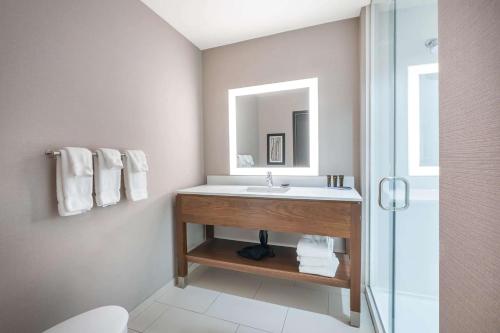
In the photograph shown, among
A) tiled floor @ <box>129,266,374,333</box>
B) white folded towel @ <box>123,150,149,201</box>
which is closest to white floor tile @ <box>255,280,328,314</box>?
tiled floor @ <box>129,266,374,333</box>

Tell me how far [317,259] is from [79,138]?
5.65 ft

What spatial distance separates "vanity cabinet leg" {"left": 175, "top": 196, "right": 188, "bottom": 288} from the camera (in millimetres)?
1808

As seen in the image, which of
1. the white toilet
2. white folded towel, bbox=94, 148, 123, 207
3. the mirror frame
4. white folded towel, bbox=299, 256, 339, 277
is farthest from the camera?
the mirror frame

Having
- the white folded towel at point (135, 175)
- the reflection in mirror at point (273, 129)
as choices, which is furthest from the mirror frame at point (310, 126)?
the white folded towel at point (135, 175)

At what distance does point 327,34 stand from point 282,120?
Result: 0.86 metres

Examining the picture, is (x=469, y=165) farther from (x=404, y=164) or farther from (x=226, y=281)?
(x=226, y=281)

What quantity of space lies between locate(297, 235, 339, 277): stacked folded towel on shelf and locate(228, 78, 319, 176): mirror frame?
712 millimetres

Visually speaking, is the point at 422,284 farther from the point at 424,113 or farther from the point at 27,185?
the point at 27,185

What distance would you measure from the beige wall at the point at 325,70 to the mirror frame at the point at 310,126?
0.17 feet

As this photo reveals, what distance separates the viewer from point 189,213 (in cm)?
177

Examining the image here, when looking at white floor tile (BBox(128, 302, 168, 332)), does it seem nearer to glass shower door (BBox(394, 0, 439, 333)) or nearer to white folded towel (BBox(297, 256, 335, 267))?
white folded towel (BBox(297, 256, 335, 267))

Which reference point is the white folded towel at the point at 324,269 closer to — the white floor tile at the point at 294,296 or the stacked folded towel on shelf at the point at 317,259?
the stacked folded towel on shelf at the point at 317,259

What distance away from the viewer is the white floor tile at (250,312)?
1.42m

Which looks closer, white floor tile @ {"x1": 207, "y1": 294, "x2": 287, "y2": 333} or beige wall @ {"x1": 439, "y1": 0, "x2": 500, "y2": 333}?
beige wall @ {"x1": 439, "y1": 0, "x2": 500, "y2": 333}
